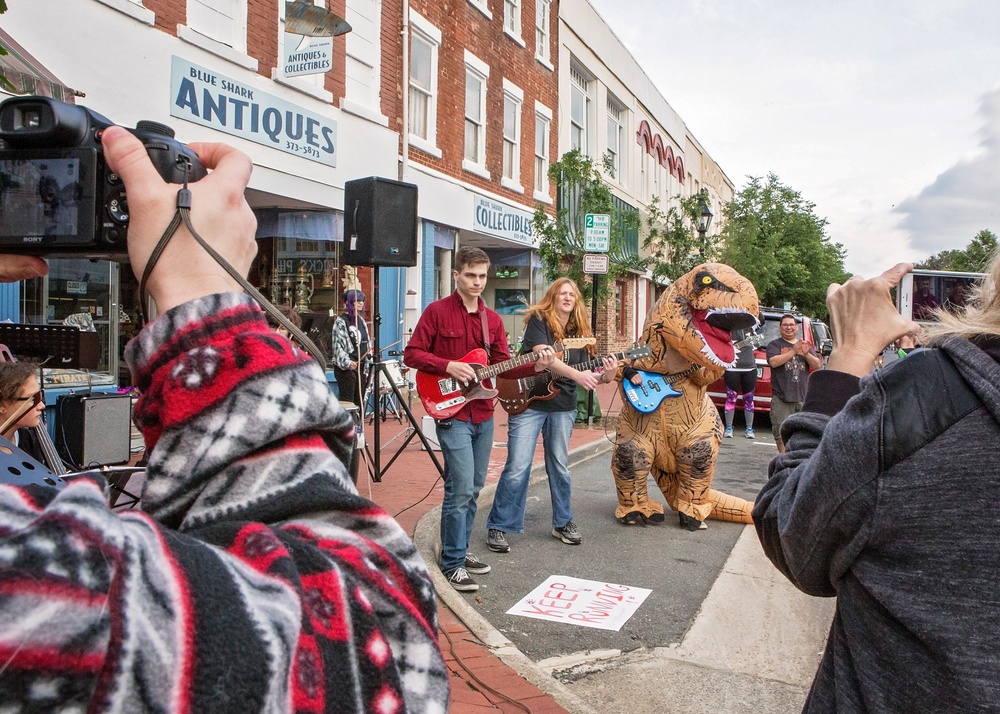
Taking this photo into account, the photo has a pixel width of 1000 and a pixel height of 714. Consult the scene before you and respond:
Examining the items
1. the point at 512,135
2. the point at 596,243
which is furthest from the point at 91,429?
the point at 512,135

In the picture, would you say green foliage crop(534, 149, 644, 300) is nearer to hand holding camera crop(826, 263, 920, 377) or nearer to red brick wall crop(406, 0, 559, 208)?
red brick wall crop(406, 0, 559, 208)

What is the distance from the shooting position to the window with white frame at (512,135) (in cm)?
1695

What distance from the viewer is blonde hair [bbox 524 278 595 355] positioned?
19.8ft

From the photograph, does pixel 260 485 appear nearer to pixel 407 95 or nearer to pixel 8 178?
pixel 8 178

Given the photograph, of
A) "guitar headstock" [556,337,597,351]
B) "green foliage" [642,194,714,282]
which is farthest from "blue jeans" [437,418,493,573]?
"green foliage" [642,194,714,282]

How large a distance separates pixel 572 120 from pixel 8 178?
20421 mm

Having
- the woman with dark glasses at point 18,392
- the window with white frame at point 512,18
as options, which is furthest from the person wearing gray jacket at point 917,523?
the window with white frame at point 512,18

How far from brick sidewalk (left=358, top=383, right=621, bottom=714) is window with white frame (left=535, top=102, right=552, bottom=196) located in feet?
23.8

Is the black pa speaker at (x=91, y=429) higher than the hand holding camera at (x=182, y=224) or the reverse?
the reverse

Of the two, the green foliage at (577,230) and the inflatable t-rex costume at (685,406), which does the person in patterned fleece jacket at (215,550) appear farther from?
the green foliage at (577,230)

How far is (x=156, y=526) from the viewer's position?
609 millimetres

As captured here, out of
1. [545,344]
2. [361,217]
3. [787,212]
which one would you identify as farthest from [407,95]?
[787,212]

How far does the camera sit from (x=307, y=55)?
1034cm

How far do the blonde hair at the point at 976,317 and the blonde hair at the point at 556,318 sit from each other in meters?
4.56
